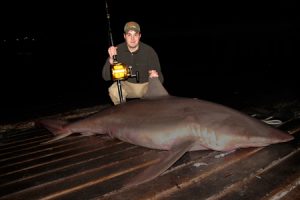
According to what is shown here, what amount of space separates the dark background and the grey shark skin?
92.3 inches

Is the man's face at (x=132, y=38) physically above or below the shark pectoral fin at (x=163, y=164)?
above

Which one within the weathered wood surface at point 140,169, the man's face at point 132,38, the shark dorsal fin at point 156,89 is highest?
the man's face at point 132,38

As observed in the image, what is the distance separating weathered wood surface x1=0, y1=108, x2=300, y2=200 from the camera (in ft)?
9.48

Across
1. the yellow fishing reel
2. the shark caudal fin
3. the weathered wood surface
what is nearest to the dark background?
the shark caudal fin

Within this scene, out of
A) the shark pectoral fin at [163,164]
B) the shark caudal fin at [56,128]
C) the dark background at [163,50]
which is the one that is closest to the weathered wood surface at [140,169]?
the shark pectoral fin at [163,164]

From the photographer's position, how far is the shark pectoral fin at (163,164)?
304 cm

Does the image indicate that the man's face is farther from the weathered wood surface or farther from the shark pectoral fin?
the shark pectoral fin

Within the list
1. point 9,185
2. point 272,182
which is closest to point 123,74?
point 9,185

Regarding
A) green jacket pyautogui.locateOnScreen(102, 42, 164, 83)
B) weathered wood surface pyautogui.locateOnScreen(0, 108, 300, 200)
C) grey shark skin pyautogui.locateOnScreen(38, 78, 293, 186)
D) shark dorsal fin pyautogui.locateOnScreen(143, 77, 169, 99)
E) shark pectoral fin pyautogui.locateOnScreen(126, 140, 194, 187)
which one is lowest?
weathered wood surface pyautogui.locateOnScreen(0, 108, 300, 200)

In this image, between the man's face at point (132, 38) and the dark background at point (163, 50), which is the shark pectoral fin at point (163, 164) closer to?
the man's face at point (132, 38)

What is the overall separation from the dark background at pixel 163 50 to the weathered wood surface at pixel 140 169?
2.73m

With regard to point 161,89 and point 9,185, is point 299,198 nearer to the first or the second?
point 161,89

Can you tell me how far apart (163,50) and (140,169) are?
23.4 m

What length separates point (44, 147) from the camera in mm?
4551
